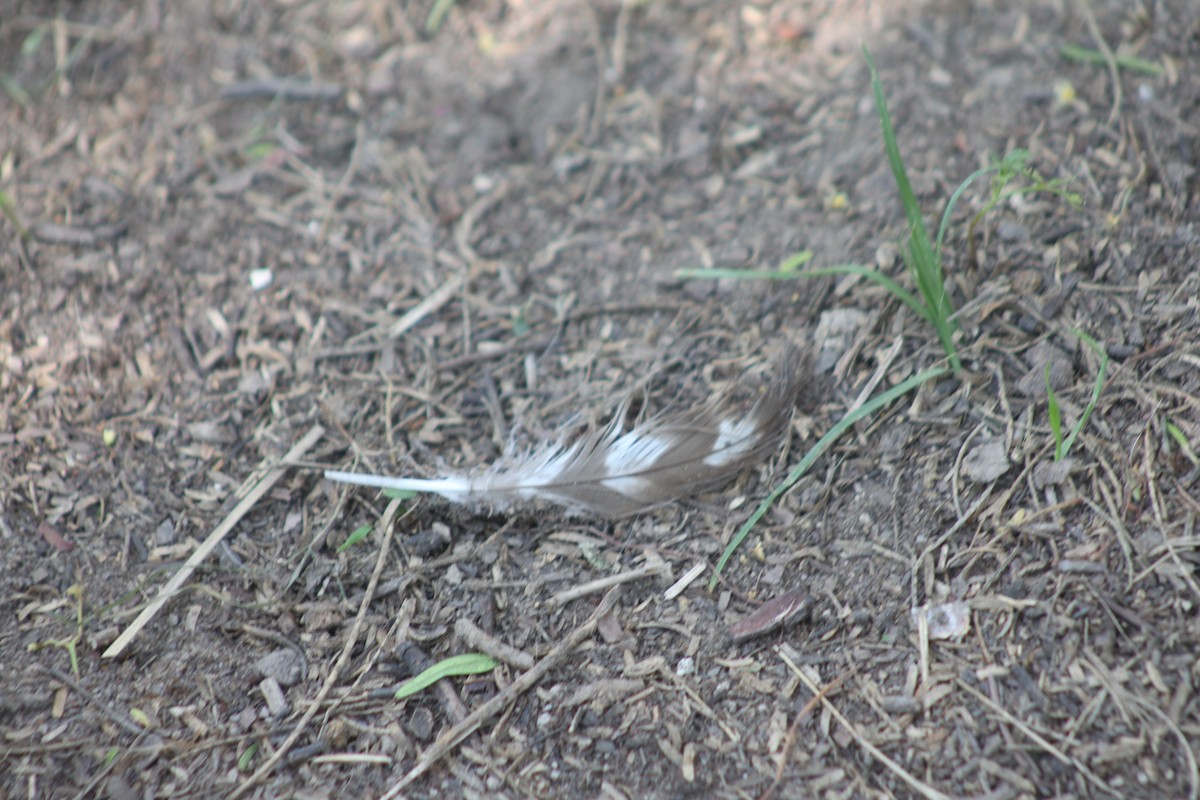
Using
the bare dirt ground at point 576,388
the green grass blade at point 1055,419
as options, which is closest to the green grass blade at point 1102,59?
the bare dirt ground at point 576,388

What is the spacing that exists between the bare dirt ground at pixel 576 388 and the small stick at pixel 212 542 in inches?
0.8

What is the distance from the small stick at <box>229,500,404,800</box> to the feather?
11cm

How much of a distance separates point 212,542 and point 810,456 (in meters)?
1.57

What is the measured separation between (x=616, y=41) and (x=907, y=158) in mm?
1196

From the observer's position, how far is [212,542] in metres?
2.48

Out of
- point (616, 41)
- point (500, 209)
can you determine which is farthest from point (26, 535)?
point (616, 41)

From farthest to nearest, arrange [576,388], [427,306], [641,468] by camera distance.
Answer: [427,306] < [576,388] < [641,468]

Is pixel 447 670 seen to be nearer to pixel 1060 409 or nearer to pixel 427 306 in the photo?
pixel 427 306

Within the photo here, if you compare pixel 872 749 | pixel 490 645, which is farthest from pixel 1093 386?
pixel 490 645

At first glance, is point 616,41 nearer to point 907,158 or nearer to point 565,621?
point 907,158

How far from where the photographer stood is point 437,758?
211cm

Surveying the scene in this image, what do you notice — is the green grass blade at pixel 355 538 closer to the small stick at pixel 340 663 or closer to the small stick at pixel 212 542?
the small stick at pixel 340 663

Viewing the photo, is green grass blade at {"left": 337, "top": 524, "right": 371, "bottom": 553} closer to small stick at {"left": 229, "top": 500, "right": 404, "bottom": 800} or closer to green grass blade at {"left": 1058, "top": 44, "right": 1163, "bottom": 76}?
small stick at {"left": 229, "top": 500, "right": 404, "bottom": 800}

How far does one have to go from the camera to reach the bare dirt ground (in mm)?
2094
